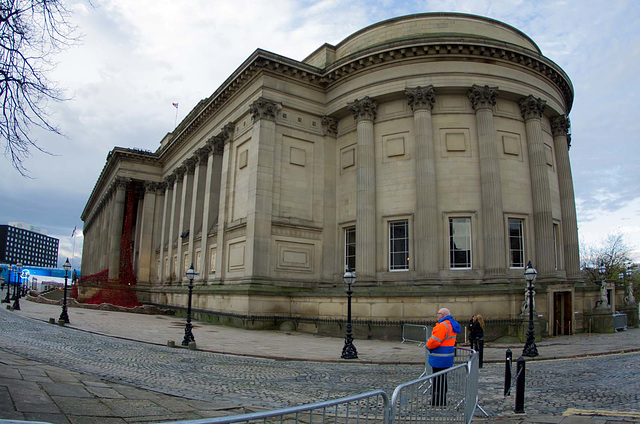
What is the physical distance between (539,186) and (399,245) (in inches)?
360

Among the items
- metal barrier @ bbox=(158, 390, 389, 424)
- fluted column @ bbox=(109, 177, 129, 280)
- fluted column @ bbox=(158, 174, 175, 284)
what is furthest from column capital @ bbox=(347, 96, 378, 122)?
fluted column @ bbox=(109, 177, 129, 280)

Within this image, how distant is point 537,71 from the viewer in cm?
3106

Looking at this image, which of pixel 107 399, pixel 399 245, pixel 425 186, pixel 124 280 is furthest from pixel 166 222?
pixel 107 399

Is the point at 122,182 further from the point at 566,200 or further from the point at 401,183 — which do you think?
the point at 566,200

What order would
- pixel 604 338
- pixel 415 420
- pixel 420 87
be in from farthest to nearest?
pixel 420 87 < pixel 604 338 < pixel 415 420

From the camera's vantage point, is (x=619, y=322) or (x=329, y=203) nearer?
(x=619, y=322)

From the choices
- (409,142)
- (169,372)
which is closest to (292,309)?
(409,142)

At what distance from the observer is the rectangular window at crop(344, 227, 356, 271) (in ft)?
104

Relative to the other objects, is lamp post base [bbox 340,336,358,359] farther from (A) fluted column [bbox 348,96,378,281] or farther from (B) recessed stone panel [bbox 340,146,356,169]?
(B) recessed stone panel [bbox 340,146,356,169]

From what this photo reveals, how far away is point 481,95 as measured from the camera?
29.0 m

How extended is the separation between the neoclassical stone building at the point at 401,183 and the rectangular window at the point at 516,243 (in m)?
0.06

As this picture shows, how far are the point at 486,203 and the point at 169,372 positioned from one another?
20.6m

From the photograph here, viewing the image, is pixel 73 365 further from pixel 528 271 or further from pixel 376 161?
pixel 376 161

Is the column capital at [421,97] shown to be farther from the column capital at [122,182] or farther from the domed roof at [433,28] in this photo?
the column capital at [122,182]
